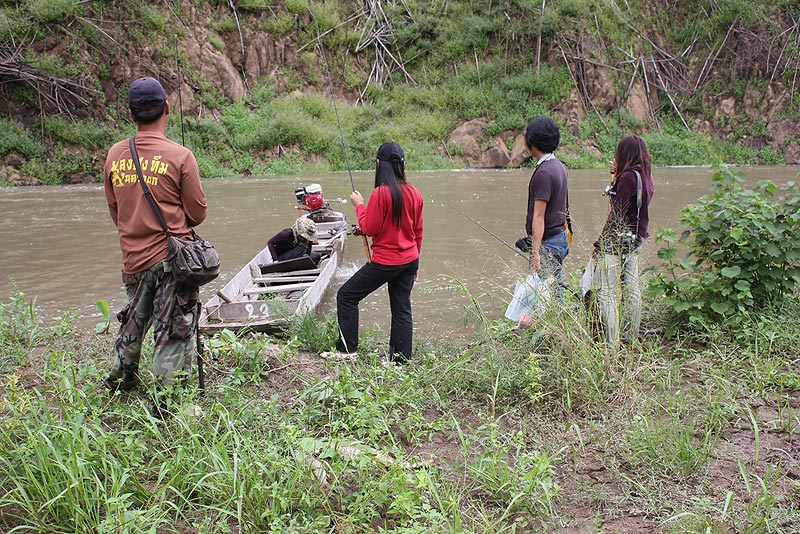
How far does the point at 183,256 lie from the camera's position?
327cm

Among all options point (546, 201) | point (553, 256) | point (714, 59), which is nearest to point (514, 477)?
point (553, 256)

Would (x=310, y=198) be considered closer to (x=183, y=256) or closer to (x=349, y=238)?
(x=349, y=238)

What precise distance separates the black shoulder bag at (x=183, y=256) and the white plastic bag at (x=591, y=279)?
8.56 ft

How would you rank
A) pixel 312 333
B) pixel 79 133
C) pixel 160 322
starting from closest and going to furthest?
1. pixel 160 322
2. pixel 312 333
3. pixel 79 133

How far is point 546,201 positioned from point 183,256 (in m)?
2.66

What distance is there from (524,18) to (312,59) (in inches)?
344

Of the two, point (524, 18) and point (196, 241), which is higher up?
point (524, 18)

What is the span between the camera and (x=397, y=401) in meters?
3.70

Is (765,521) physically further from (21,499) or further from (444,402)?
(21,499)

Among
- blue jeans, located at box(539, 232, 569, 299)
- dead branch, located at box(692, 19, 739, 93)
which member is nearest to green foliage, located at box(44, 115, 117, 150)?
blue jeans, located at box(539, 232, 569, 299)

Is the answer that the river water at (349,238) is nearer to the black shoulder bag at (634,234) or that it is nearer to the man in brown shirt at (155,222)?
the black shoulder bag at (634,234)

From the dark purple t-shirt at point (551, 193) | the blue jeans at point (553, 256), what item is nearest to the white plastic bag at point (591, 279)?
the blue jeans at point (553, 256)

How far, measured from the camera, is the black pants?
15.1 ft

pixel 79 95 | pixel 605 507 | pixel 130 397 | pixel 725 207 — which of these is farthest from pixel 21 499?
pixel 79 95
